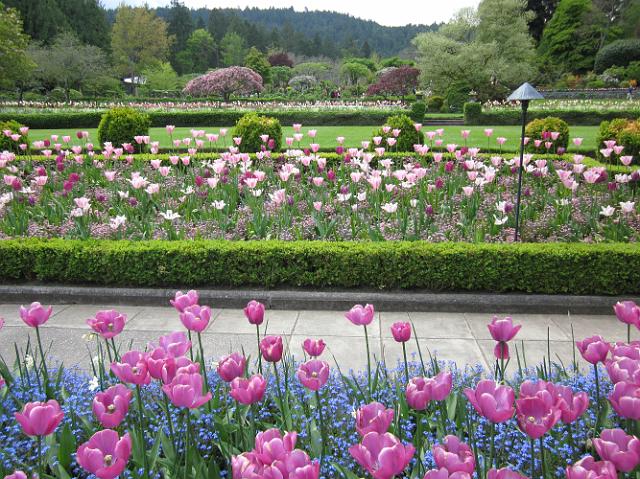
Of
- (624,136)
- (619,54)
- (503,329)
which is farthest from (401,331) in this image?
(619,54)

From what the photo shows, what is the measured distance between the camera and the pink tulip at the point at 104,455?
1.32 meters

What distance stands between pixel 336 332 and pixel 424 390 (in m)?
2.58

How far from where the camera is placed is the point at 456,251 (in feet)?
16.0

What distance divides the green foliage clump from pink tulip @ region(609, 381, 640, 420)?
42.4 meters

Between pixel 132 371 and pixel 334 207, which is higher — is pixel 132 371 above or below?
above

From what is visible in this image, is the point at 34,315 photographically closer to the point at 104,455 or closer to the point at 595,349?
the point at 104,455

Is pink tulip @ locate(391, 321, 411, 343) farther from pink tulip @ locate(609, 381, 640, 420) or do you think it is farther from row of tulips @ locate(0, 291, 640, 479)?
pink tulip @ locate(609, 381, 640, 420)

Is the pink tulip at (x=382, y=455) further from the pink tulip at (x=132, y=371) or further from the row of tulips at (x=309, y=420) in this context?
the pink tulip at (x=132, y=371)

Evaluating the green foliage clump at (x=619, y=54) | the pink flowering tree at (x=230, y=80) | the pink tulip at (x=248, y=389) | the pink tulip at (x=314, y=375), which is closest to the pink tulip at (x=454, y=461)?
the pink tulip at (x=314, y=375)

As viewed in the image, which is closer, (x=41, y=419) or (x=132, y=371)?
(x=41, y=419)

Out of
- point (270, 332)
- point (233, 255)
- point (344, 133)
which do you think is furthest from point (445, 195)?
point (344, 133)

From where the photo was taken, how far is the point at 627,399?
1.57 meters

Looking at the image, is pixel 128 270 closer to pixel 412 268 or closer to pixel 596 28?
pixel 412 268

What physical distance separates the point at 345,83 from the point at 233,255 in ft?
165
